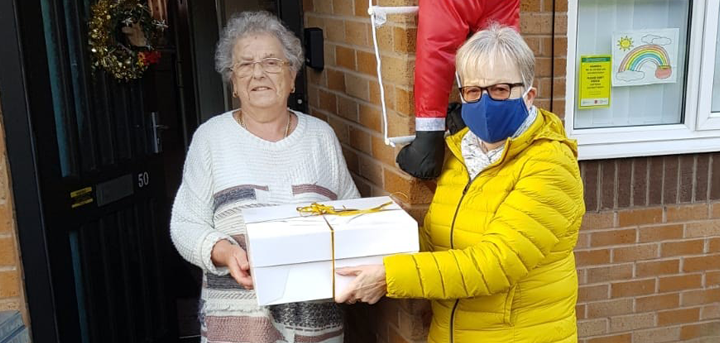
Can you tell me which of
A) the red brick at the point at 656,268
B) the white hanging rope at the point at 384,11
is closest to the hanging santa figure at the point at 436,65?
the white hanging rope at the point at 384,11

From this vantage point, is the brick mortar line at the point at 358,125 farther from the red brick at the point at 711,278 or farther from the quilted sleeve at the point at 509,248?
the red brick at the point at 711,278

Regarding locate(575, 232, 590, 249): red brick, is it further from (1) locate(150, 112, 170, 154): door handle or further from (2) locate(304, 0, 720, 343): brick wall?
(1) locate(150, 112, 170, 154): door handle

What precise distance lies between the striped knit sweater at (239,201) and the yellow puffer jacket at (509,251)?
0.53 meters

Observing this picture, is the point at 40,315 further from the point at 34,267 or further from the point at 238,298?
the point at 238,298

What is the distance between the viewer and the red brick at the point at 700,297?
10.6 ft

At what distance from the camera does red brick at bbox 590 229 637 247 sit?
306 cm

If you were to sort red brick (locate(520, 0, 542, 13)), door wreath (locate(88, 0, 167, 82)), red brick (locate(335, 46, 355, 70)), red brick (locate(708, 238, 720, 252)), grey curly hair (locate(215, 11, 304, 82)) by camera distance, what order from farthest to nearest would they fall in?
red brick (locate(708, 238, 720, 252)), door wreath (locate(88, 0, 167, 82)), red brick (locate(335, 46, 355, 70)), red brick (locate(520, 0, 542, 13)), grey curly hair (locate(215, 11, 304, 82))

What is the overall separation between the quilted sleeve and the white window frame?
1274 mm

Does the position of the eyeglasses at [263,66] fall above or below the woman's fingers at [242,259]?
above

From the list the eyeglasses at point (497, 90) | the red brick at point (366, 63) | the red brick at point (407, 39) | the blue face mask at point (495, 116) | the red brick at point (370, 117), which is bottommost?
the red brick at point (370, 117)

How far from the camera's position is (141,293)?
3504 mm

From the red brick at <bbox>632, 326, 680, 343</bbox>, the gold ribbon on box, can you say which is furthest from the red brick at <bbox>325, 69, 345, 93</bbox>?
the red brick at <bbox>632, 326, 680, 343</bbox>

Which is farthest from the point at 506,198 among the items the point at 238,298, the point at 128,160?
the point at 128,160

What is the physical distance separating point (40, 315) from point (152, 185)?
0.97 metres
